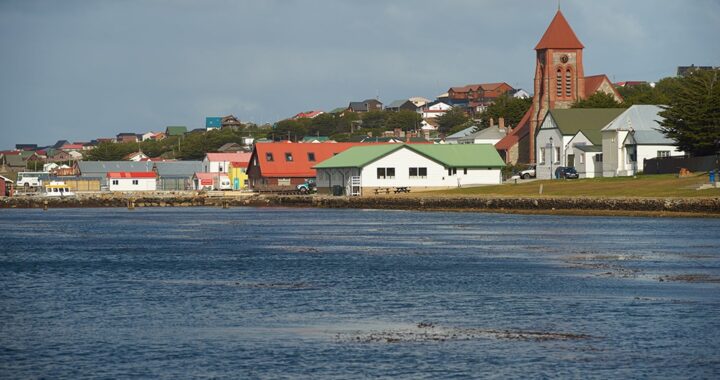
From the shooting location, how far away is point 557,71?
149 m

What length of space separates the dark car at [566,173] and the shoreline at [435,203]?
653 inches

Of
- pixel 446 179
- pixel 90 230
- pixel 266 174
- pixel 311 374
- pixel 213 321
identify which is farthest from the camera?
pixel 266 174

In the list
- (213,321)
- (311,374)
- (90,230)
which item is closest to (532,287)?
(213,321)

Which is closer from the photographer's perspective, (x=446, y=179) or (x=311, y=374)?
(x=311, y=374)

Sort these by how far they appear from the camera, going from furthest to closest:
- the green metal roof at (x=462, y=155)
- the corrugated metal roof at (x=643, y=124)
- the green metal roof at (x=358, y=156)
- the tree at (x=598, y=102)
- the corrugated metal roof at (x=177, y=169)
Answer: the corrugated metal roof at (x=177, y=169) < the tree at (x=598, y=102) < the green metal roof at (x=462, y=155) < the green metal roof at (x=358, y=156) < the corrugated metal roof at (x=643, y=124)

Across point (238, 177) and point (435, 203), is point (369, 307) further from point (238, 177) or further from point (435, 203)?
point (238, 177)

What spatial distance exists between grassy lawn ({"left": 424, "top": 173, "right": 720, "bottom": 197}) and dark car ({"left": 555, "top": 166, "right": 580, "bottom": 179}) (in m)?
4.47

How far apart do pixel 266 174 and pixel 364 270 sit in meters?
94.1

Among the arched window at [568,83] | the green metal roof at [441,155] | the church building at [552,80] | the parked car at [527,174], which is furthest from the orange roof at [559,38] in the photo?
the green metal roof at [441,155]

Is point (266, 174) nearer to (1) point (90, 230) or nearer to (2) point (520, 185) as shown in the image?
(2) point (520, 185)

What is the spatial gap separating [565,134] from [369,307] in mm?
94944

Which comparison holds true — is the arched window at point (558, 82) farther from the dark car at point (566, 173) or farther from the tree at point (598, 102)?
the dark car at point (566, 173)

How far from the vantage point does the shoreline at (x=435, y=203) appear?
79375 millimetres

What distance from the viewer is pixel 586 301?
35.2 m
